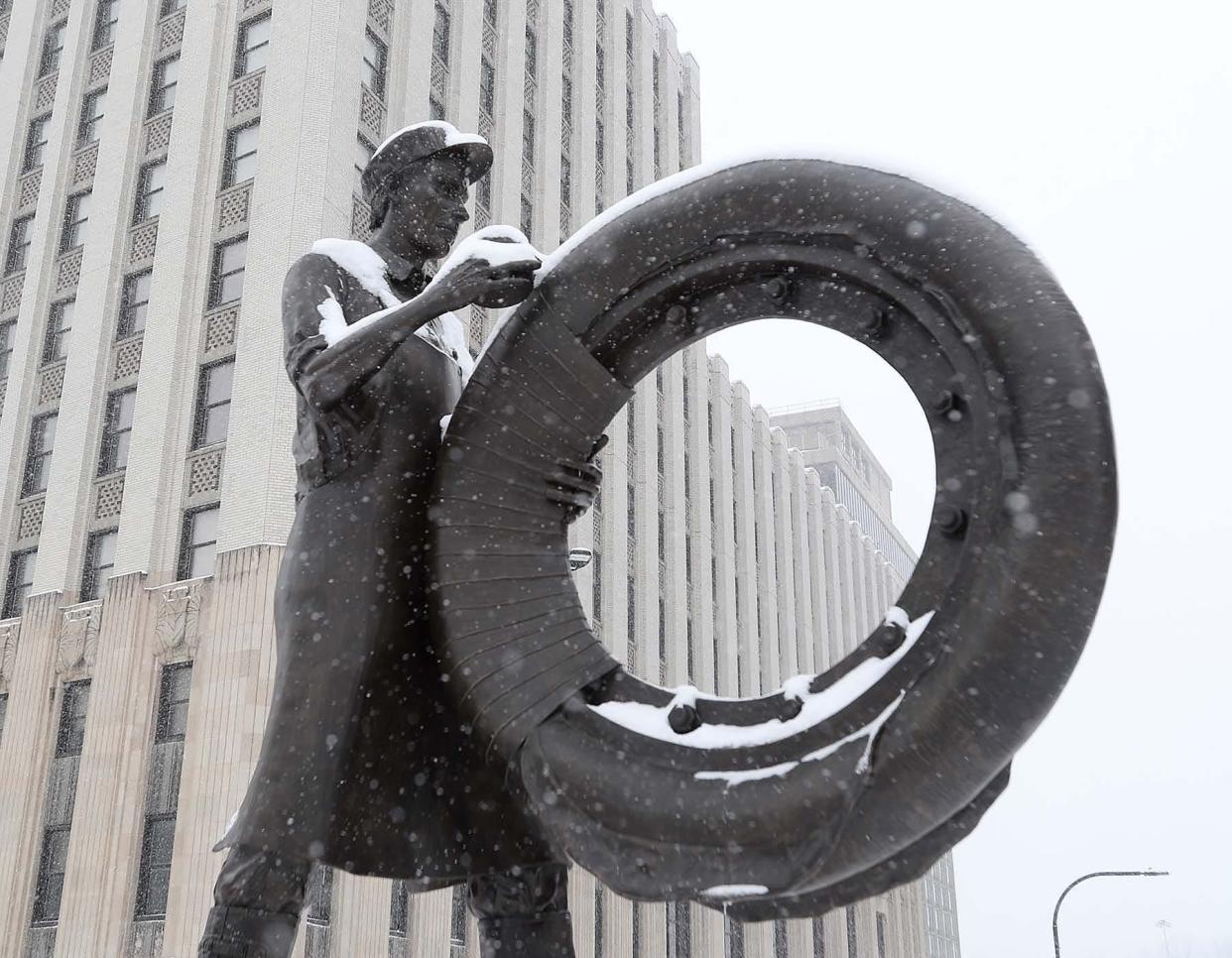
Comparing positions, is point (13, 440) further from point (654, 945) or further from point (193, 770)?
point (654, 945)

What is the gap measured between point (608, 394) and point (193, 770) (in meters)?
20.7

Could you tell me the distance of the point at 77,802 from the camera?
913 inches

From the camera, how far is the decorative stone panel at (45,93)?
3084 centimetres

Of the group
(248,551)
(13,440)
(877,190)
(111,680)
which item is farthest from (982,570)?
(13,440)

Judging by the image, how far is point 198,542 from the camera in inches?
945

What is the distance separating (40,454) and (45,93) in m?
9.75

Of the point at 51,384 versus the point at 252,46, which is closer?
the point at 252,46

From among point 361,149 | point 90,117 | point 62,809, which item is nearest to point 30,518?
point 62,809

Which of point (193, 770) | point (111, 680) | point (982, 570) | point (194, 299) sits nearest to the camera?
point (982, 570)

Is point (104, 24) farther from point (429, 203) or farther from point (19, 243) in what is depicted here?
point (429, 203)

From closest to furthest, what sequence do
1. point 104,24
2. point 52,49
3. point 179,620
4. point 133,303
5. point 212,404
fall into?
1. point 179,620
2. point 212,404
3. point 133,303
4. point 104,24
5. point 52,49

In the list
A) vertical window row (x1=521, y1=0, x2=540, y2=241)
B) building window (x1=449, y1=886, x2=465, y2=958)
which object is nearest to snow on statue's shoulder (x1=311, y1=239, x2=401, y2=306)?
building window (x1=449, y1=886, x2=465, y2=958)

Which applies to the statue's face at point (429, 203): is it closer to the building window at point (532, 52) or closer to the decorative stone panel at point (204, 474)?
the decorative stone panel at point (204, 474)

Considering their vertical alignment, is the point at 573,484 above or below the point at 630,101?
below
